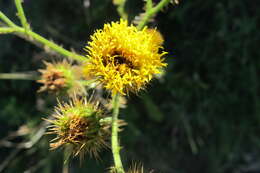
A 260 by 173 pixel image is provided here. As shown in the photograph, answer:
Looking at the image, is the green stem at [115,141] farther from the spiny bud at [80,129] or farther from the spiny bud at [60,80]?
the spiny bud at [60,80]

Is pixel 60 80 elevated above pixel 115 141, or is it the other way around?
pixel 60 80

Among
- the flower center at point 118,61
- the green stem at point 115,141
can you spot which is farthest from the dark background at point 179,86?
the flower center at point 118,61

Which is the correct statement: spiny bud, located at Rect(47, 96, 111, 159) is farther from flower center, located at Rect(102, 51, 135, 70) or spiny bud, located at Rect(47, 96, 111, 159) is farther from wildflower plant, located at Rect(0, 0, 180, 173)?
flower center, located at Rect(102, 51, 135, 70)

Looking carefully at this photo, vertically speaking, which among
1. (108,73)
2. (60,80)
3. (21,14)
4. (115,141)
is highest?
(21,14)

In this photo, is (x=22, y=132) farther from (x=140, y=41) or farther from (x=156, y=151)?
(x=140, y=41)

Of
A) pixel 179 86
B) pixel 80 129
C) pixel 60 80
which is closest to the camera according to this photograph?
pixel 80 129

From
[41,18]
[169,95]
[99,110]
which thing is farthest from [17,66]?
[99,110]

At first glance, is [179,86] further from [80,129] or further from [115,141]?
[80,129]

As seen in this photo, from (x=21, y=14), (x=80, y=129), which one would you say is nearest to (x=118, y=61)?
(x=80, y=129)

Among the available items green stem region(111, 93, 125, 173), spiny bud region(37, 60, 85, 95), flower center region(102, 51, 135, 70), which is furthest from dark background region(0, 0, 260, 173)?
flower center region(102, 51, 135, 70)
